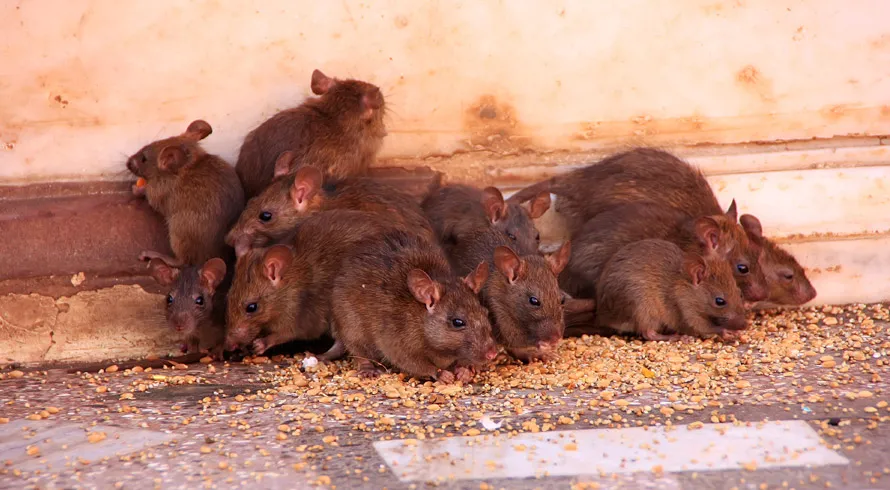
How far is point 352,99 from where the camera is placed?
6164mm

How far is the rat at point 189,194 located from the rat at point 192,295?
15 cm

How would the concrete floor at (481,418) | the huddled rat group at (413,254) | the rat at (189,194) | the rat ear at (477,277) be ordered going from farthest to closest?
1. the rat at (189,194)
2. the huddled rat group at (413,254)
3. the rat ear at (477,277)
4. the concrete floor at (481,418)

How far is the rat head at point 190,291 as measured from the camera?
575cm

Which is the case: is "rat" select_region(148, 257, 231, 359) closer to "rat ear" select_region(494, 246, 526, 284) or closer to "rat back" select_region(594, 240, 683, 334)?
"rat ear" select_region(494, 246, 526, 284)

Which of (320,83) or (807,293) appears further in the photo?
(807,293)

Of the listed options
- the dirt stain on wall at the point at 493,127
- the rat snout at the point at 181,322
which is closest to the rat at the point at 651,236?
the dirt stain on wall at the point at 493,127

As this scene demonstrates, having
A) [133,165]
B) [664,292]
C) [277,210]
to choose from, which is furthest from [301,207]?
[664,292]

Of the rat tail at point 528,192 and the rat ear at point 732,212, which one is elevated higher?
the rat tail at point 528,192

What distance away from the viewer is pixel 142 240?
617 cm

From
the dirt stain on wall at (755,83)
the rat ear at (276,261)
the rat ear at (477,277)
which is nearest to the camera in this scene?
the rat ear at (477,277)

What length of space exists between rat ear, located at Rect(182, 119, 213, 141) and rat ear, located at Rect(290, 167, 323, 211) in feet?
1.89

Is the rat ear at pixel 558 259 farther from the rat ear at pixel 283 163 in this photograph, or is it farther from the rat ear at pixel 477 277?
the rat ear at pixel 283 163

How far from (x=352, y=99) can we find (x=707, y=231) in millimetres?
2124

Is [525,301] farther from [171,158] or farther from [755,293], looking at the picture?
[171,158]
